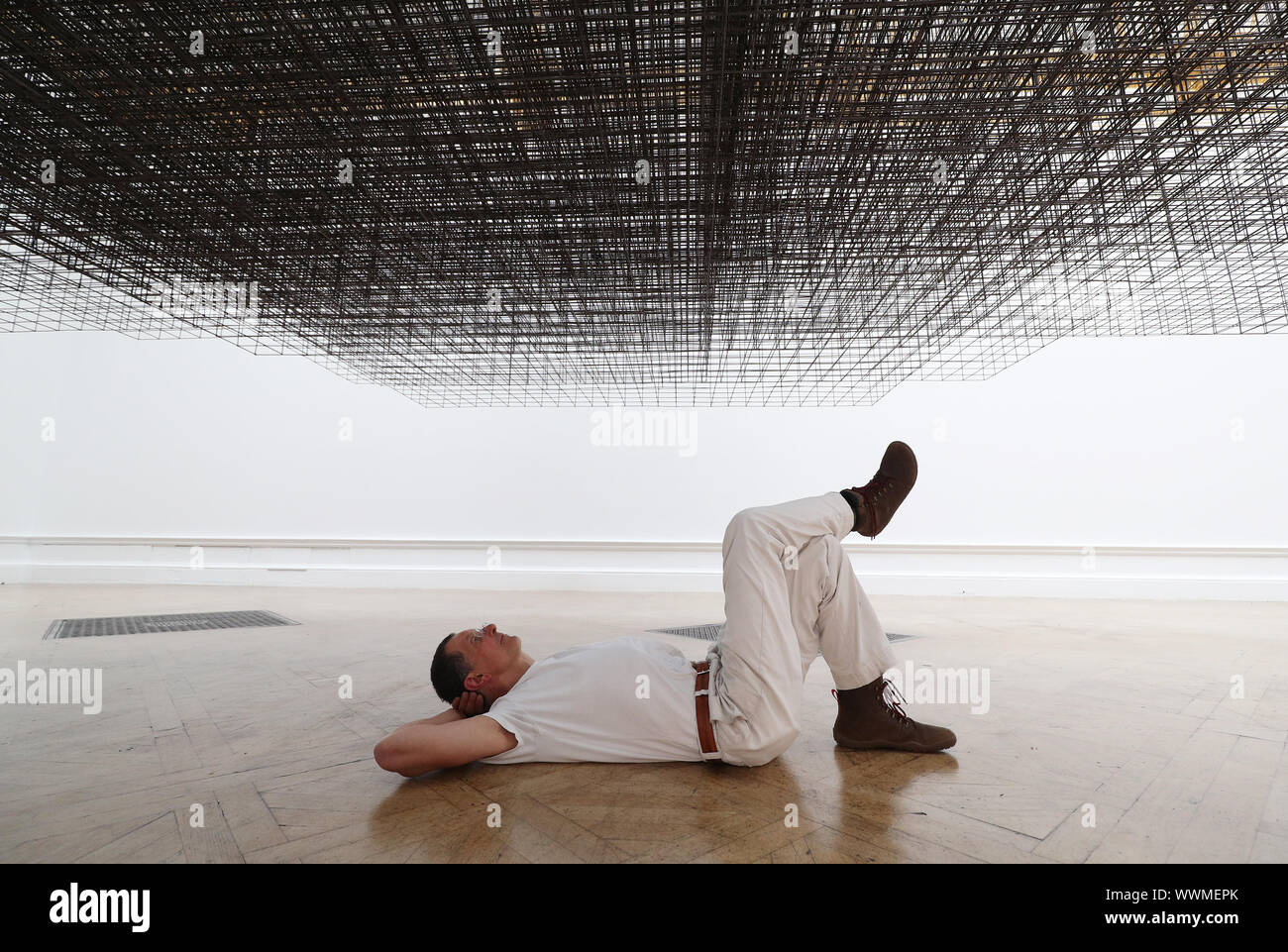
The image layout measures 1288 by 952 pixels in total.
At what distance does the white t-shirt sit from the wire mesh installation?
11.1ft

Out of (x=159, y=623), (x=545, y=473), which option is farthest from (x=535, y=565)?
(x=159, y=623)

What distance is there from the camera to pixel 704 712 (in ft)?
7.66

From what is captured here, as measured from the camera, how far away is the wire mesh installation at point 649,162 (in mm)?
4070

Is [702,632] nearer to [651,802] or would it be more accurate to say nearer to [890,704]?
[890,704]

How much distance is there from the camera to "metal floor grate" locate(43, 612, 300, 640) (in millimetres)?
6348

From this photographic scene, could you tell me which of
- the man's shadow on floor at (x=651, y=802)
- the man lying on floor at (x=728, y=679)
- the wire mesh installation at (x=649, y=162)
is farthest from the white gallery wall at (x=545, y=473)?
the man's shadow on floor at (x=651, y=802)

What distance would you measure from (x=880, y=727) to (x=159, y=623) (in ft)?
24.8

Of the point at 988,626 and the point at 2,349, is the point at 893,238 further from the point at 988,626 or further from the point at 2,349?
the point at 2,349

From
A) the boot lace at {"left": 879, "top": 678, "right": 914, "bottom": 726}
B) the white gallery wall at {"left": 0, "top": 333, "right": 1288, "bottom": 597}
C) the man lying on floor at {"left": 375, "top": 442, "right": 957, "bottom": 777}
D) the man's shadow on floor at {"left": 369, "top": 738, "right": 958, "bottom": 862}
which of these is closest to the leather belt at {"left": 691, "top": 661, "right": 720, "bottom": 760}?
the man lying on floor at {"left": 375, "top": 442, "right": 957, "bottom": 777}

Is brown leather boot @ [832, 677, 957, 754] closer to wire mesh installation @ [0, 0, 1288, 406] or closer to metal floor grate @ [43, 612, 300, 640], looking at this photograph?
wire mesh installation @ [0, 0, 1288, 406]

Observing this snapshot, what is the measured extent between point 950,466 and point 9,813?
1277 cm
